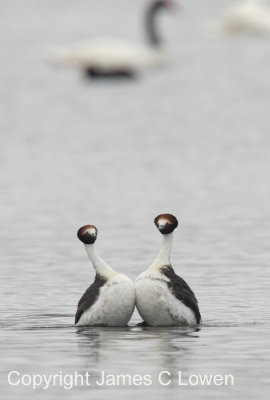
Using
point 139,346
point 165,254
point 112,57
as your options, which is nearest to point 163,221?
point 165,254

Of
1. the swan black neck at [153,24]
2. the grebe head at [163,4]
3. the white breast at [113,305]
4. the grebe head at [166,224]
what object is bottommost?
the white breast at [113,305]

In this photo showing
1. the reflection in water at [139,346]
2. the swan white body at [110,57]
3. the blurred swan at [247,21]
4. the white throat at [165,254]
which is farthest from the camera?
the blurred swan at [247,21]

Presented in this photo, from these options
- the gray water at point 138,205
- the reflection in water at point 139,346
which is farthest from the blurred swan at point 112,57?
the reflection in water at point 139,346

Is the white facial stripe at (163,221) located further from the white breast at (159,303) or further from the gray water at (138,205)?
the gray water at (138,205)

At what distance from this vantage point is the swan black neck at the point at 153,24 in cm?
5516

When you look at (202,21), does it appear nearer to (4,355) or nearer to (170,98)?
(170,98)

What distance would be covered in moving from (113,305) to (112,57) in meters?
35.0

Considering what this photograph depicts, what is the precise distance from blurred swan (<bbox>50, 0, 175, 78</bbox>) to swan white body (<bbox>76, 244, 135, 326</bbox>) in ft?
113

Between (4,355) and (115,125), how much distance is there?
1117 inches

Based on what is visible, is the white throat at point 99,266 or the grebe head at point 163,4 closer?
the white throat at point 99,266

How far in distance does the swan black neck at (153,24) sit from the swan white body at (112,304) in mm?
38288

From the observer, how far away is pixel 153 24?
5600 centimetres

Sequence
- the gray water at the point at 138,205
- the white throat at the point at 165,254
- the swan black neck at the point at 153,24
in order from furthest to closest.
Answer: the swan black neck at the point at 153,24
the white throat at the point at 165,254
the gray water at the point at 138,205

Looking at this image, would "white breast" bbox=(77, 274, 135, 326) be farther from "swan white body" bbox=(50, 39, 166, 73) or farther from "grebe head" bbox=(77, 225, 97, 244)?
"swan white body" bbox=(50, 39, 166, 73)
